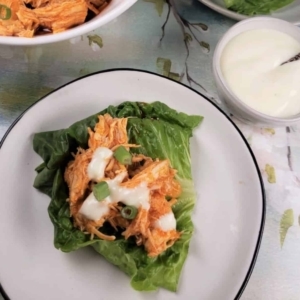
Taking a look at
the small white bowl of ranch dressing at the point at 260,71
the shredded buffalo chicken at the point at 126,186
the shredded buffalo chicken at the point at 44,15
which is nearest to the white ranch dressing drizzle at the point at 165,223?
the shredded buffalo chicken at the point at 126,186

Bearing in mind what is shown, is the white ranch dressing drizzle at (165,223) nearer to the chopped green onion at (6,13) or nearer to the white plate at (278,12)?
the chopped green onion at (6,13)

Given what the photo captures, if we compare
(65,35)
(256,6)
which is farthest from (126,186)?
(256,6)

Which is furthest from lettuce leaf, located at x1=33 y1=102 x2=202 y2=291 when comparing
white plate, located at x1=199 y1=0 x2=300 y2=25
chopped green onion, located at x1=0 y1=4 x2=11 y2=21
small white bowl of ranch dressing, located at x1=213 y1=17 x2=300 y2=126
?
white plate, located at x1=199 y1=0 x2=300 y2=25

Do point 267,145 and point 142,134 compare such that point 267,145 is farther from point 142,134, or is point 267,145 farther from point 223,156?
point 142,134

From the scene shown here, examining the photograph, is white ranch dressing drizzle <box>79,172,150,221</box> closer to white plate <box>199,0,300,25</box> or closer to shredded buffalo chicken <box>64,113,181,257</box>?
shredded buffalo chicken <box>64,113,181,257</box>

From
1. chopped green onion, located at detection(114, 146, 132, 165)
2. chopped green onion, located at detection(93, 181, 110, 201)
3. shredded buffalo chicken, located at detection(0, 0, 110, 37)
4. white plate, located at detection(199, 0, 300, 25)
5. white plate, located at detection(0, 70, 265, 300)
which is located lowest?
white plate, located at detection(0, 70, 265, 300)
